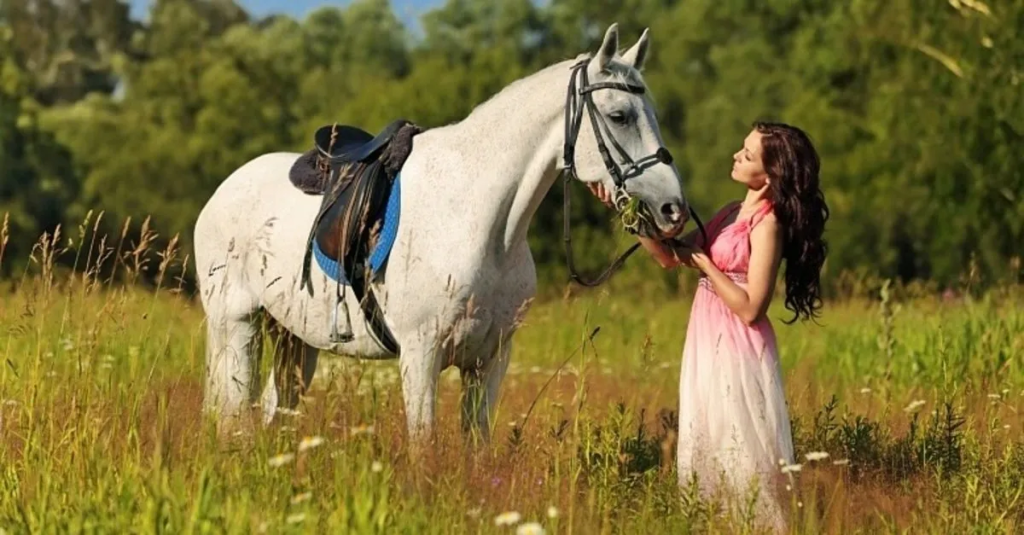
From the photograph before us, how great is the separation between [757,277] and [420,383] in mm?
1480

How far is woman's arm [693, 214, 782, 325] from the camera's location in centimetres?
543

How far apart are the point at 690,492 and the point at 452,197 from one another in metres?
1.71

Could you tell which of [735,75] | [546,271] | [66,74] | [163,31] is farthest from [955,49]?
[66,74]

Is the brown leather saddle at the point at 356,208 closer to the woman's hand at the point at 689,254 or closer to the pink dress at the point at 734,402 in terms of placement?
the woman's hand at the point at 689,254

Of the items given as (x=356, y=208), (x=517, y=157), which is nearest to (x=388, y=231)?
(x=356, y=208)

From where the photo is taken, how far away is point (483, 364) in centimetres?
598

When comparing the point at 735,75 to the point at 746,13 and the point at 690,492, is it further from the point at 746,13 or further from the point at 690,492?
the point at 690,492

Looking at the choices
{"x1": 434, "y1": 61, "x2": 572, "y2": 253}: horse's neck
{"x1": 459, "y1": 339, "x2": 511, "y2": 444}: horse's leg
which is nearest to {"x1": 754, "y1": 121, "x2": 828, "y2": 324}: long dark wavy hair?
{"x1": 434, "y1": 61, "x2": 572, "y2": 253}: horse's neck

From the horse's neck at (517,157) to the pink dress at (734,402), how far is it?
2.64ft

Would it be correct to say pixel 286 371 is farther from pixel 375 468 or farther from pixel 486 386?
pixel 375 468

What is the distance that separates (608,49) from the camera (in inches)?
220

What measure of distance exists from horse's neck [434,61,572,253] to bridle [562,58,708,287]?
9 cm

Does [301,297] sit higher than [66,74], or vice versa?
[66,74]

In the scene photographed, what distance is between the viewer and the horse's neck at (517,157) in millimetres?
5828
